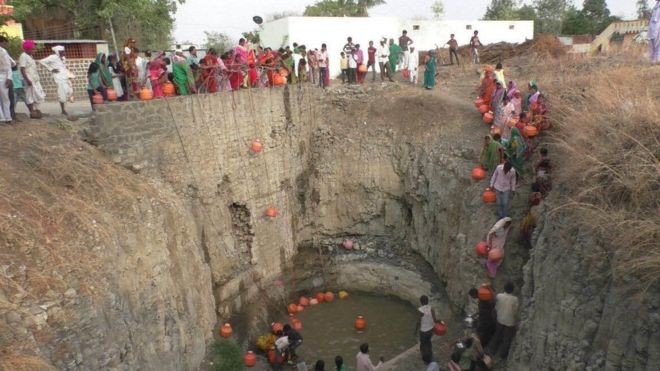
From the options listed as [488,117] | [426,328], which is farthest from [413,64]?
[426,328]

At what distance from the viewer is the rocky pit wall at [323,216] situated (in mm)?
6398

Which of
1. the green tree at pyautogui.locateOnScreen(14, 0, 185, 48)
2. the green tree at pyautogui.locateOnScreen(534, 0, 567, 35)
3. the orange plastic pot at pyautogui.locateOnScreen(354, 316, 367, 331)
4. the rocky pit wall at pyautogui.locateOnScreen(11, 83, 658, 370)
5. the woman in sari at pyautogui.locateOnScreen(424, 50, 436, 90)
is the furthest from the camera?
the green tree at pyautogui.locateOnScreen(534, 0, 567, 35)

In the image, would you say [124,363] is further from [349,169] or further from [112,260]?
[349,169]

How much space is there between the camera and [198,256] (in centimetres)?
975

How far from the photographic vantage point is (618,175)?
5.92 m

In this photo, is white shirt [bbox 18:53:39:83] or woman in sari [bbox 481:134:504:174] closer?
white shirt [bbox 18:53:39:83]

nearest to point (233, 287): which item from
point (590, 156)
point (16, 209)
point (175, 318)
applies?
point (175, 318)

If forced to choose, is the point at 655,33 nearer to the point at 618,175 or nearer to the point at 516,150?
the point at 516,150

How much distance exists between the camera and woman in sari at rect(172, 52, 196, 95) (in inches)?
418

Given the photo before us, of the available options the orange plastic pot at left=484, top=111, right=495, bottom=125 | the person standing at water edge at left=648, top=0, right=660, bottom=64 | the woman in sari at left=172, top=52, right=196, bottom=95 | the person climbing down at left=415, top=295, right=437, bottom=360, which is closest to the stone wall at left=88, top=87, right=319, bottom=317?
the woman in sari at left=172, top=52, right=196, bottom=95

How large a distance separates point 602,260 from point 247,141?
28.0 feet

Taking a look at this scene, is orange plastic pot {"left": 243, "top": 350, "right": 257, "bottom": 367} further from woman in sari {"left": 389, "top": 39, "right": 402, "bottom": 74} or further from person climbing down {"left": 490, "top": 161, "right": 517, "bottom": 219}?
woman in sari {"left": 389, "top": 39, "right": 402, "bottom": 74}

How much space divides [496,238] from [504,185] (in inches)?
38.2

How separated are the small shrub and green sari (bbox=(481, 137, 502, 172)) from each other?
20.9ft
